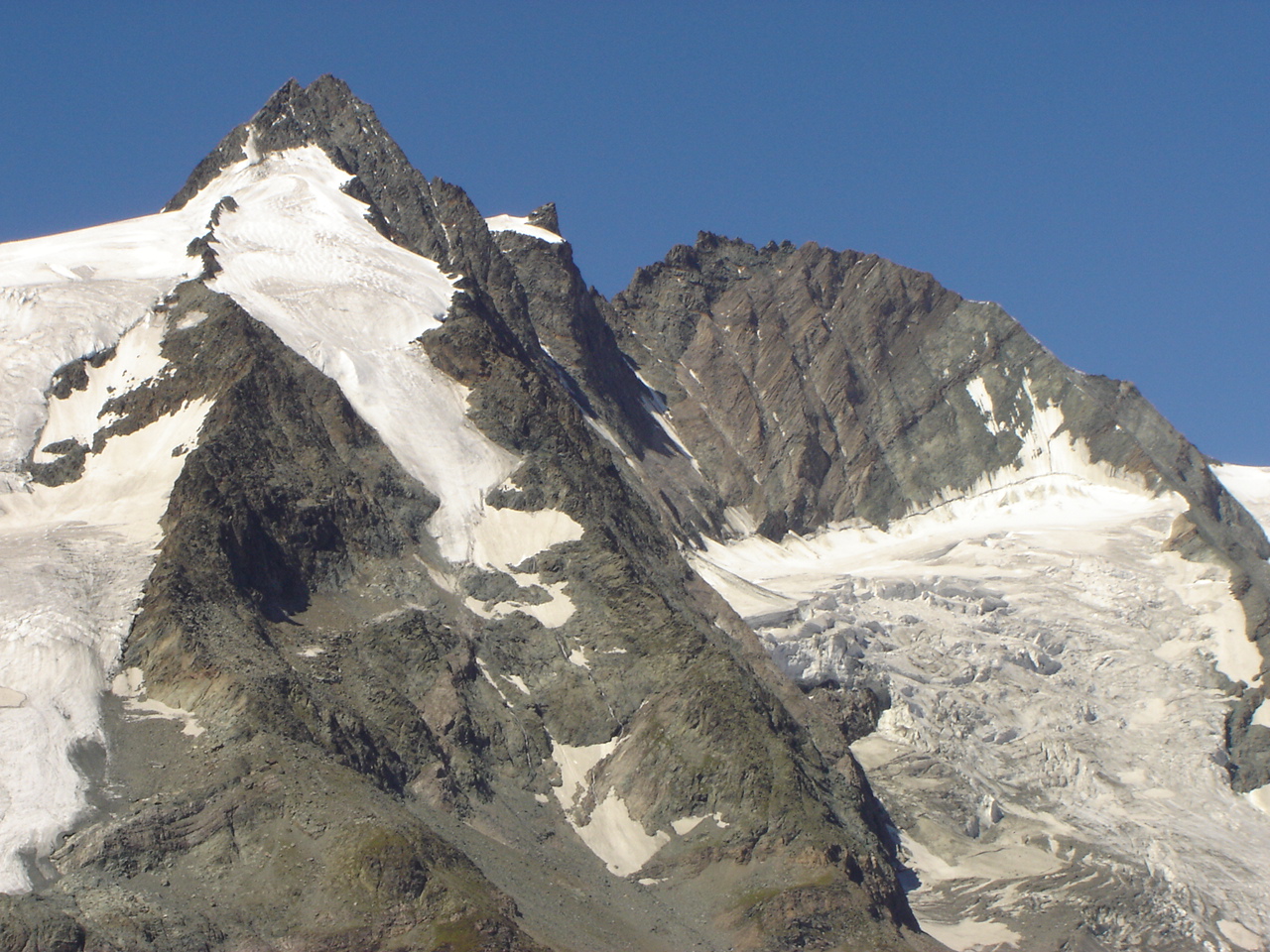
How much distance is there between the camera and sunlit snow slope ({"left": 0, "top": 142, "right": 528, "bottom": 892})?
57.3 metres

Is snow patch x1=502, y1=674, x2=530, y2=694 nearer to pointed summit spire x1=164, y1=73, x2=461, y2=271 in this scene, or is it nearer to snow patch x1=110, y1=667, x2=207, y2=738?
snow patch x1=110, y1=667, x2=207, y2=738

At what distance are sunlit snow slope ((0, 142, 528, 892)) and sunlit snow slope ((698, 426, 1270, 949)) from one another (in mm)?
26102

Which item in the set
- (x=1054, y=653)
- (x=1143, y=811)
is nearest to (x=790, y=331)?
(x=1054, y=653)

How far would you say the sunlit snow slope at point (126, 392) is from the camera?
57.3 metres

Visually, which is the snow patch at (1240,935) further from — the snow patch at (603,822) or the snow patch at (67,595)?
the snow patch at (67,595)

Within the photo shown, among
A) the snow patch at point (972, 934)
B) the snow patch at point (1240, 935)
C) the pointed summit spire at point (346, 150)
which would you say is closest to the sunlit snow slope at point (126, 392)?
the pointed summit spire at point (346, 150)

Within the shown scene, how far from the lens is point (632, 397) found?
140 meters

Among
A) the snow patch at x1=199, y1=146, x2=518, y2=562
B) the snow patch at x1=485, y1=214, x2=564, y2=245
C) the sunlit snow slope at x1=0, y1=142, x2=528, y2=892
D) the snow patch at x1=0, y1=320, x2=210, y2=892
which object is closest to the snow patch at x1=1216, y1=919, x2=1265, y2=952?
the sunlit snow slope at x1=0, y1=142, x2=528, y2=892

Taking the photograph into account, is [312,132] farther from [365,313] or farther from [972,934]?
[972,934]

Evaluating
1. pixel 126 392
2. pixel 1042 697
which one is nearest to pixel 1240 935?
pixel 1042 697

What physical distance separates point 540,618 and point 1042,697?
38402 millimetres

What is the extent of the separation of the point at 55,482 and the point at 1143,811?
6170 cm

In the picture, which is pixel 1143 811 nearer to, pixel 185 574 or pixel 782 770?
pixel 782 770

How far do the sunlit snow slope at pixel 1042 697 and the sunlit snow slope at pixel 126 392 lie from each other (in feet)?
85.6
